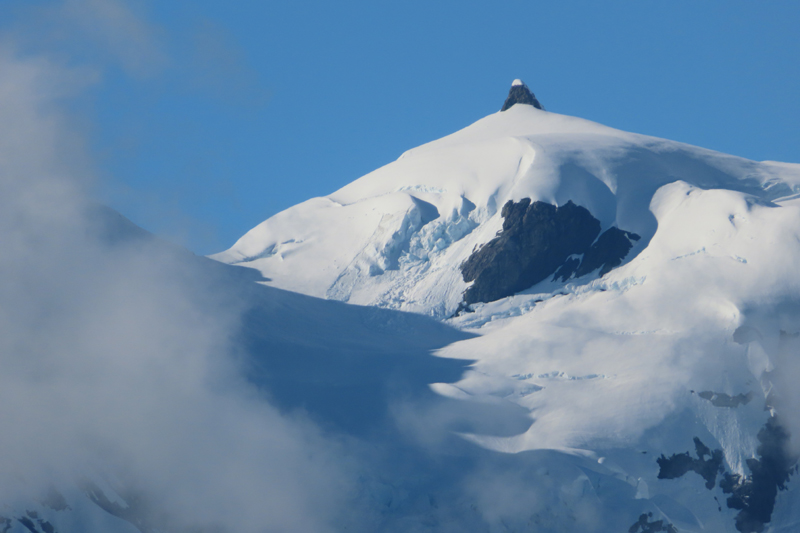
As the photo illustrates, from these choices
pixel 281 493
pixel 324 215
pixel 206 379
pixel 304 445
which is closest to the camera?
pixel 281 493

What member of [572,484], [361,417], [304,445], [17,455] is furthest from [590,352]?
[17,455]

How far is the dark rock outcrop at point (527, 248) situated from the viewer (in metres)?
92.1

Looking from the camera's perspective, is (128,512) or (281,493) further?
(281,493)

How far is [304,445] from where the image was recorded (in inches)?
2677

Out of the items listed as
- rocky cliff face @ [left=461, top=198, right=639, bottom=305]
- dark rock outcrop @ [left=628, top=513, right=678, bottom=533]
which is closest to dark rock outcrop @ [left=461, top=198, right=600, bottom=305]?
rocky cliff face @ [left=461, top=198, right=639, bottom=305]

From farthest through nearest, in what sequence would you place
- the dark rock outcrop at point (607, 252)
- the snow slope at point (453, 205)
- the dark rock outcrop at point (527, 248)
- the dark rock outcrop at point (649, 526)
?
1. the snow slope at point (453, 205)
2. the dark rock outcrop at point (527, 248)
3. the dark rock outcrop at point (607, 252)
4. the dark rock outcrop at point (649, 526)

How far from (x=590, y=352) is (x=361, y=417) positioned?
20.8 metres

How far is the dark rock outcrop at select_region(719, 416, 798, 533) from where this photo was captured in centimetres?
6781

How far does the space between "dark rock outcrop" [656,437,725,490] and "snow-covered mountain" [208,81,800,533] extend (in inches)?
5.9

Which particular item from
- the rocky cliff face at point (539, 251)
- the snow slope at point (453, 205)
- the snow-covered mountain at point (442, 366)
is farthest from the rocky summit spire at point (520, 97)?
the rocky cliff face at point (539, 251)

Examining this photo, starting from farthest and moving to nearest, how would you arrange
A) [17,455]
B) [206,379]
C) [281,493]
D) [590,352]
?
[590,352] → [206,379] → [281,493] → [17,455]

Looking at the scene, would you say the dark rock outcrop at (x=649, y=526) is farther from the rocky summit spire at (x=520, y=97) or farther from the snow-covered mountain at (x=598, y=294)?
the rocky summit spire at (x=520, y=97)

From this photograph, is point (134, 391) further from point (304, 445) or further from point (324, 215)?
point (324, 215)

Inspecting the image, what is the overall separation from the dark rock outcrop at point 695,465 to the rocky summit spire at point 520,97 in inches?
2876
